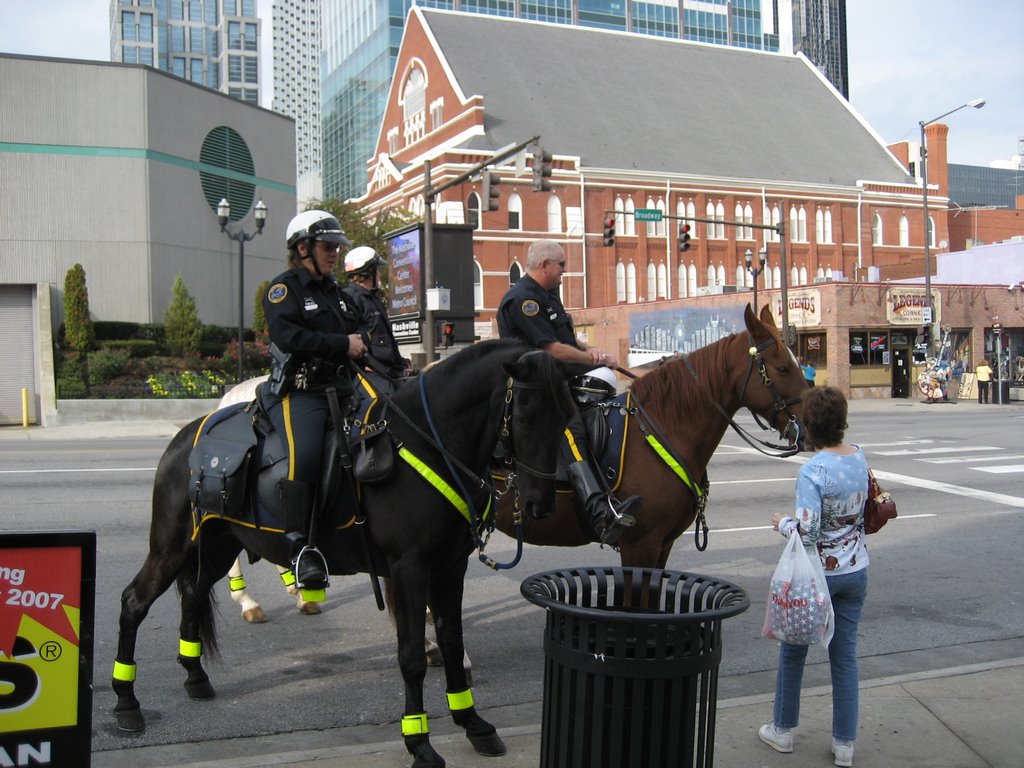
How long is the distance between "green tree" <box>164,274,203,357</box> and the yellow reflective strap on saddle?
2607cm

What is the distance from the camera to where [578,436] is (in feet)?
19.0

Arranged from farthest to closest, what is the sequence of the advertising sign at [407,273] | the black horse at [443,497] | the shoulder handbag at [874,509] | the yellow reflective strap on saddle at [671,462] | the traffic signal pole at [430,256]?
1. the advertising sign at [407,273]
2. the traffic signal pole at [430,256]
3. the yellow reflective strap on saddle at [671,462]
4. the shoulder handbag at [874,509]
5. the black horse at [443,497]

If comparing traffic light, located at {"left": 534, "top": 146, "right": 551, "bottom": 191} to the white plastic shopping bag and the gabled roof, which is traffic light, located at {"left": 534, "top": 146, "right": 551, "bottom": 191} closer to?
the white plastic shopping bag

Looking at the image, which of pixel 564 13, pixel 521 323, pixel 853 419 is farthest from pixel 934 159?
pixel 521 323

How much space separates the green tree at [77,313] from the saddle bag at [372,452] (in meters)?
26.2

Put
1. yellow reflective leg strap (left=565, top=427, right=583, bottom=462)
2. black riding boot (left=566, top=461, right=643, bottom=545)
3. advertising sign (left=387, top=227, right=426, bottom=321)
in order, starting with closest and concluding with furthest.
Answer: black riding boot (left=566, top=461, right=643, bottom=545) < yellow reflective leg strap (left=565, top=427, right=583, bottom=462) < advertising sign (left=387, top=227, right=426, bottom=321)

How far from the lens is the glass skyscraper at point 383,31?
10394cm

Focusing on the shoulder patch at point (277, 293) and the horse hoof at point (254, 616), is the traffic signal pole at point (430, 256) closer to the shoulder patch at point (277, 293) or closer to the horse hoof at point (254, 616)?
the horse hoof at point (254, 616)

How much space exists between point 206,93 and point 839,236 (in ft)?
184

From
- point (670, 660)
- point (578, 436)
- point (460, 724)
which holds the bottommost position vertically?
point (460, 724)

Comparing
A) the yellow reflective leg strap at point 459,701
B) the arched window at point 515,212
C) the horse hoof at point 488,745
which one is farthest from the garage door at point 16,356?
the arched window at point 515,212

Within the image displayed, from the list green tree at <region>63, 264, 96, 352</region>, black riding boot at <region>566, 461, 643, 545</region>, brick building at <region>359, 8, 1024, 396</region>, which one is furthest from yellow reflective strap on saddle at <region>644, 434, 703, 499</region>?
brick building at <region>359, 8, 1024, 396</region>

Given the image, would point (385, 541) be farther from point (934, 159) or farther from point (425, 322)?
point (934, 159)

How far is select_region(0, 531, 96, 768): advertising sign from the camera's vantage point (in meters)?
3.42
